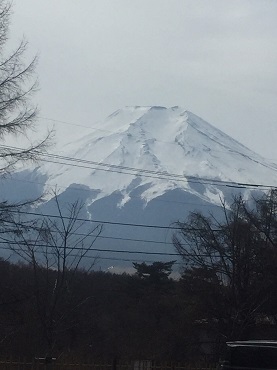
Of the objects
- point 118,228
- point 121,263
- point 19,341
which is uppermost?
point 118,228

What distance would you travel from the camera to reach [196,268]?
117 ft

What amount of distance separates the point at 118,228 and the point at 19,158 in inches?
5544

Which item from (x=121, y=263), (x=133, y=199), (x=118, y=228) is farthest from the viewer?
(x=133, y=199)

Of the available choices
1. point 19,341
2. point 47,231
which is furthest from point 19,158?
point 19,341

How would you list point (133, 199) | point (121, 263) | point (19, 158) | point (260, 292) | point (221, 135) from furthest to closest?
point (133, 199) < point (221, 135) < point (121, 263) < point (260, 292) < point (19, 158)

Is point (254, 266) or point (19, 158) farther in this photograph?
point (254, 266)

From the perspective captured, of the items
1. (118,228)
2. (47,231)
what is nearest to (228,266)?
(47,231)

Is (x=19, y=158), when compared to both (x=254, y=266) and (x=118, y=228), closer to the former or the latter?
(x=254, y=266)

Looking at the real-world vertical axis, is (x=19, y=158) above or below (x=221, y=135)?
below

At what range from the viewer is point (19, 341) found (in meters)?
33.2

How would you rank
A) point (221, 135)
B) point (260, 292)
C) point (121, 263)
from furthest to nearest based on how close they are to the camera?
point (221, 135)
point (121, 263)
point (260, 292)

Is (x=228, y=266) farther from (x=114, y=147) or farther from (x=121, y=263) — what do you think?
(x=114, y=147)

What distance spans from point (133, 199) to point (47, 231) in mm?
179579

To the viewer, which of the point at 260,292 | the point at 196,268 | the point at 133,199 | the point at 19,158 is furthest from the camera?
the point at 133,199
